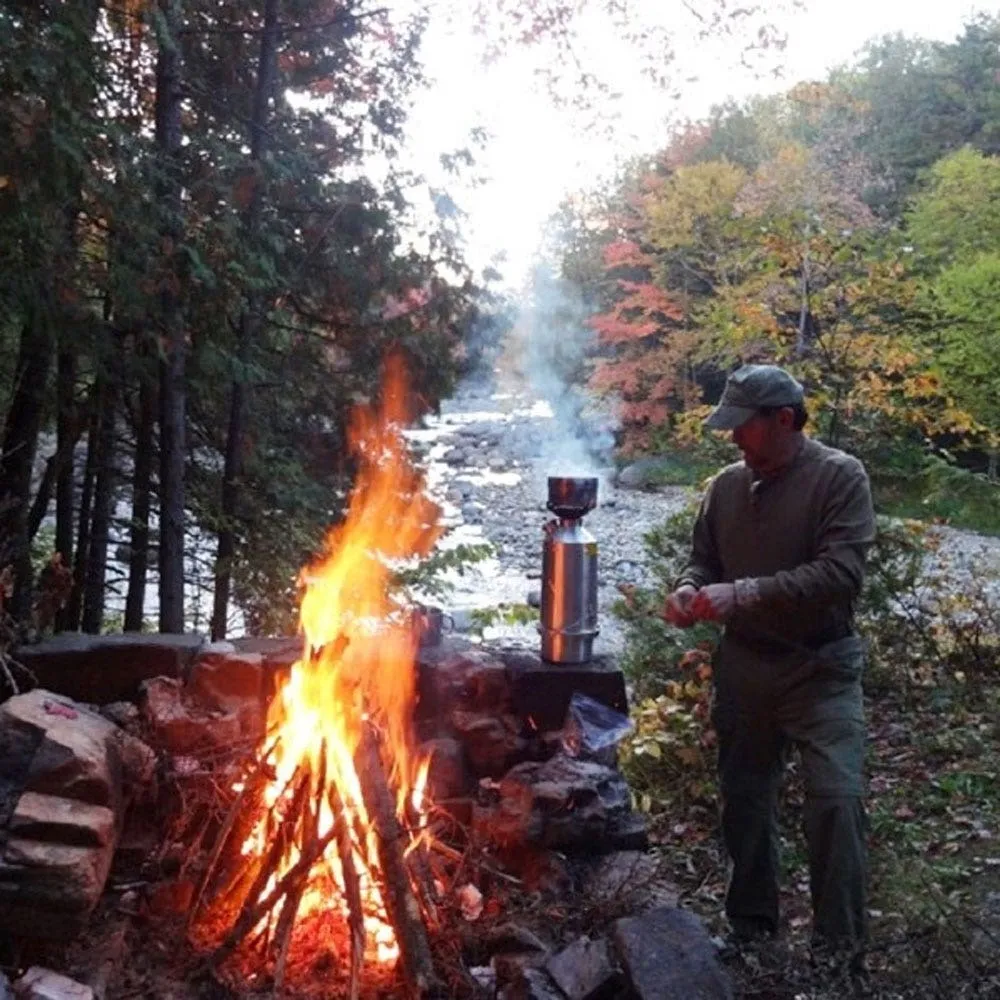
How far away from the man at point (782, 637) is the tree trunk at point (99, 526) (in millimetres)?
4682

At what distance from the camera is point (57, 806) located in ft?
8.94

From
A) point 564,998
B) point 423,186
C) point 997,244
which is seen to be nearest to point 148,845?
point 564,998

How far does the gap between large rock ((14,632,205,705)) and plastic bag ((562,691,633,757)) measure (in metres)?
1.44

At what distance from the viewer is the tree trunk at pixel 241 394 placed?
7.07 metres

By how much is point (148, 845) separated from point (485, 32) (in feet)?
23.3

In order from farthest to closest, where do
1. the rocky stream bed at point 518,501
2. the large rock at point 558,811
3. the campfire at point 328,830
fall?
the rocky stream bed at point 518,501
the large rock at point 558,811
the campfire at point 328,830

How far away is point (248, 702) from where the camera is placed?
369cm

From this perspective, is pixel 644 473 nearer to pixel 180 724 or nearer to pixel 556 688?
pixel 556 688

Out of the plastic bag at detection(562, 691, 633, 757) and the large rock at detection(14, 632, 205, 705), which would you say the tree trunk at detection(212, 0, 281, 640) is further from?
the plastic bag at detection(562, 691, 633, 757)

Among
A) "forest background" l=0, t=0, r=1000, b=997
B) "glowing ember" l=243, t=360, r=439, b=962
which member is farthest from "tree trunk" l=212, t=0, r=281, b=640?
"glowing ember" l=243, t=360, r=439, b=962

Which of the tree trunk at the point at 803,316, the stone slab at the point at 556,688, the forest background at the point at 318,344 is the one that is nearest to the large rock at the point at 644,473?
the forest background at the point at 318,344

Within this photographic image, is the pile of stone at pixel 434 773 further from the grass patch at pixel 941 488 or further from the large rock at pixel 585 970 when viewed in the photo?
the grass patch at pixel 941 488

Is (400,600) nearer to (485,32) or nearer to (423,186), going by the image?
(423,186)

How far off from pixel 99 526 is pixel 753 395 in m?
5.31
